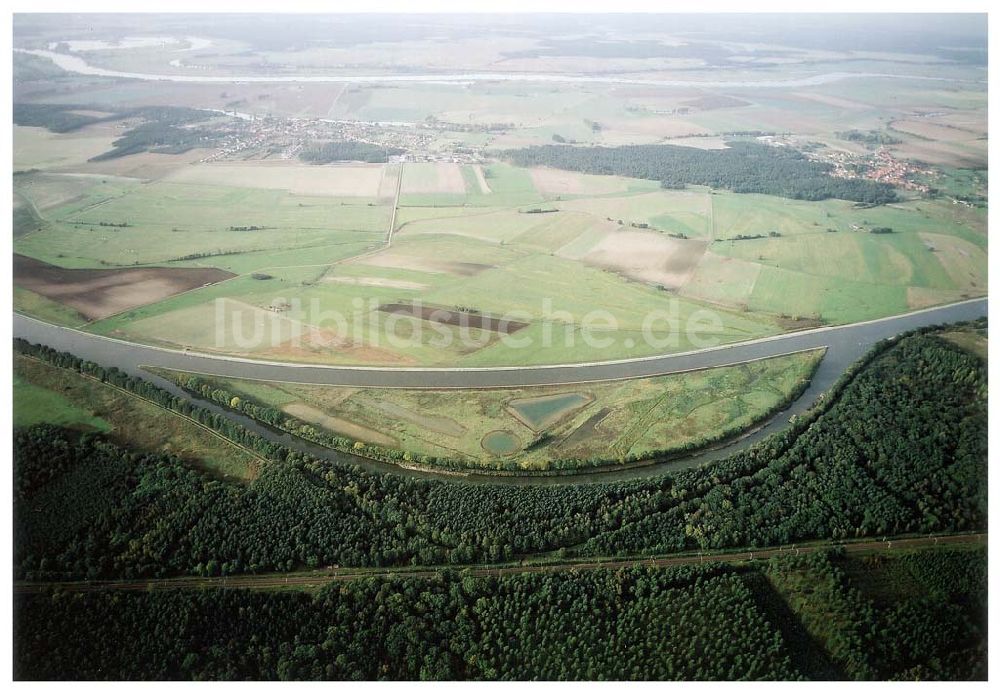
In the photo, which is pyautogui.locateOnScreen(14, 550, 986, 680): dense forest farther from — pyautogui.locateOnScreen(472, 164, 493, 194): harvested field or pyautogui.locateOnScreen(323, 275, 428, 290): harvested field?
pyautogui.locateOnScreen(472, 164, 493, 194): harvested field

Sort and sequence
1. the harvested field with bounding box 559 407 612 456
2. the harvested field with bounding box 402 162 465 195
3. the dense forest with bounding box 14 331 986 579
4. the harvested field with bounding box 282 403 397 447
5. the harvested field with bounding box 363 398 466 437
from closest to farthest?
the dense forest with bounding box 14 331 986 579, the harvested field with bounding box 559 407 612 456, the harvested field with bounding box 282 403 397 447, the harvested field with bounding box 363 398 466 437, the harvested field with bounding box 402 162 465 195

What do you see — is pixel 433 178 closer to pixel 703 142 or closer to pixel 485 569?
pixel 703 142

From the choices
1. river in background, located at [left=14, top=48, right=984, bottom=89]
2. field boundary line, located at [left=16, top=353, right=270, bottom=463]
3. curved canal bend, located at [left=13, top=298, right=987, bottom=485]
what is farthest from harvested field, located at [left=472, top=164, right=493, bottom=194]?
field boundary line, located at [left=16, top=353, right=270, bottom=463]

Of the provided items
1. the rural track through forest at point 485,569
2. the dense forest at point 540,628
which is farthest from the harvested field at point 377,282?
the dense forest at point 540,628

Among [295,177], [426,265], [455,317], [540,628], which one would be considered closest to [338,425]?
[455,317]

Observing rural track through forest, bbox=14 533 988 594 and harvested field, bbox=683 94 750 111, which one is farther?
harvested field, bbox=683 94 750 111

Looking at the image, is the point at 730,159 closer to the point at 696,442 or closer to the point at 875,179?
the point at 875,179

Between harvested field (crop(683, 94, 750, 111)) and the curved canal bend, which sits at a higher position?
harvested field (crop(683, 94, 750, 111))

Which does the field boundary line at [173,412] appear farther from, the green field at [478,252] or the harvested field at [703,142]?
the harvested field at [703,142]
